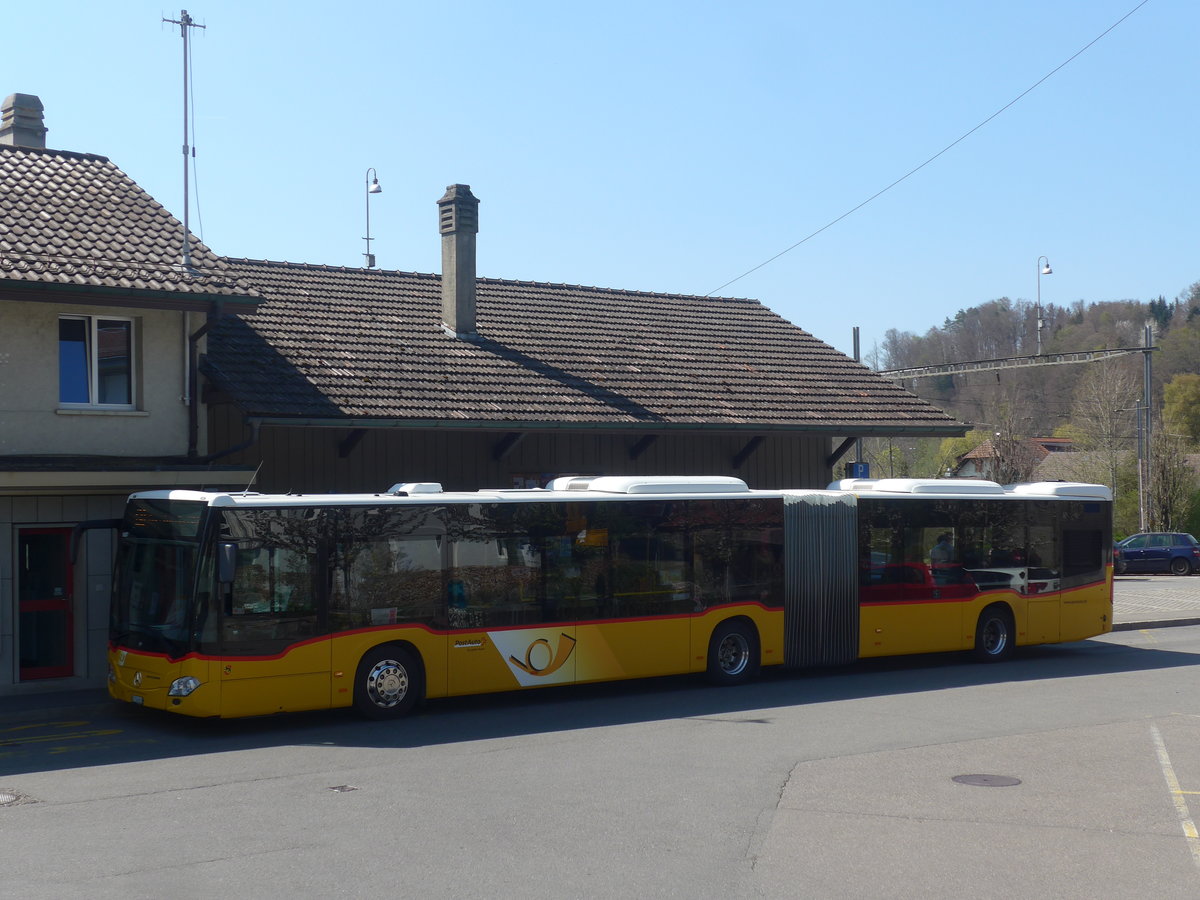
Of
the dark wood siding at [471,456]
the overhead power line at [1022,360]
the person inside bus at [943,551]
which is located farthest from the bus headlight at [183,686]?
the overhead power line at [1022,360]

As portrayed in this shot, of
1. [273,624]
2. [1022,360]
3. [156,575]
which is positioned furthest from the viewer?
[1022,360]

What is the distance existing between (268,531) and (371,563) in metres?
1.25

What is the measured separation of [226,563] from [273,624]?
36.2 inches

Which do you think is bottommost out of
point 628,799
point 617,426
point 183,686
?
point 628,799

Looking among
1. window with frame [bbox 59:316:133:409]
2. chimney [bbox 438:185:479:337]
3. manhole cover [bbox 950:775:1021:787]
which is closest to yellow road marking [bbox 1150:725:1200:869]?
manhole cover [bbox 950:775:1021:787]

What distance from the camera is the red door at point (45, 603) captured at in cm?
1614

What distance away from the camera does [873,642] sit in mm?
18328

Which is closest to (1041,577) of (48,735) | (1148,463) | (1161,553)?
(48,735)

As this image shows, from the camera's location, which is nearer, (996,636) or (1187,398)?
(996,636)

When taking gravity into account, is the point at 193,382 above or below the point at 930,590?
above

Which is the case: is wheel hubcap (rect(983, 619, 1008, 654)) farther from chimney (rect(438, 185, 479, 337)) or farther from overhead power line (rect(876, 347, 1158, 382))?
overhead power line (rect(876, 347, 1158, 382))

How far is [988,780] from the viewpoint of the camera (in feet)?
34.8

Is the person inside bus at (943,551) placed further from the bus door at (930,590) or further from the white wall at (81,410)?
the white wall at (81,410)

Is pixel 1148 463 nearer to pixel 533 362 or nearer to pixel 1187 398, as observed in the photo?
pixel 1187 398
